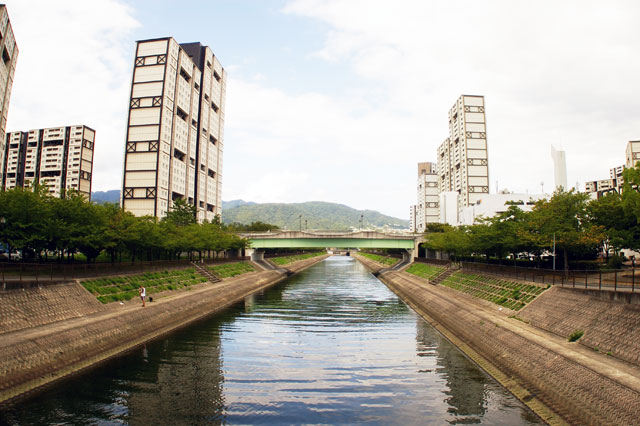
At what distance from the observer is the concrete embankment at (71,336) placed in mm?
18875

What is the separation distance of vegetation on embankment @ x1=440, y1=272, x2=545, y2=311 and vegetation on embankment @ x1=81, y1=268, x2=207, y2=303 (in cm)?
3245

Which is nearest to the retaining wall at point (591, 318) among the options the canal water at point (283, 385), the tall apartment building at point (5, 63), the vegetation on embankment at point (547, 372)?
the vegetation on embankment at point (547, 372)

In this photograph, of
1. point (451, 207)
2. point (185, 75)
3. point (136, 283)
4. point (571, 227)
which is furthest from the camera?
point (451, 207)

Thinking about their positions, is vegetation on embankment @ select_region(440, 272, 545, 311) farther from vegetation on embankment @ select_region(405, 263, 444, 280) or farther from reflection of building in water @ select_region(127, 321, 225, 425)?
reflection of building in water @ select_region(127, 321, 225, 425)

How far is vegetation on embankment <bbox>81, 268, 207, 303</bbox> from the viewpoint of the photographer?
33.5 metres

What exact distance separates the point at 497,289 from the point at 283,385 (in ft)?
84.3

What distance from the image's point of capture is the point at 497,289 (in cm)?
3825

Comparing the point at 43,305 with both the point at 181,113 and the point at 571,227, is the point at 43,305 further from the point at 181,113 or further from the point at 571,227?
the point at 181,113

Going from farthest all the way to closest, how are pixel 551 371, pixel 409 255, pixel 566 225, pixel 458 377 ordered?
pixel 409 255 < pixel 566 225 < pixel 458 377 < pixel 551 371

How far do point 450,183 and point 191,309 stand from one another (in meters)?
151

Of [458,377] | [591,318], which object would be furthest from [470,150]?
[458,377]

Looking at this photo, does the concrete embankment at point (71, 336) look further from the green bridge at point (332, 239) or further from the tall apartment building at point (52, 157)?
the tall apartment building at point (52, 157)

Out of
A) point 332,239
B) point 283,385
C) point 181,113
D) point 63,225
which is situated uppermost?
point 181,113

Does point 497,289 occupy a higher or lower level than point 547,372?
higher
